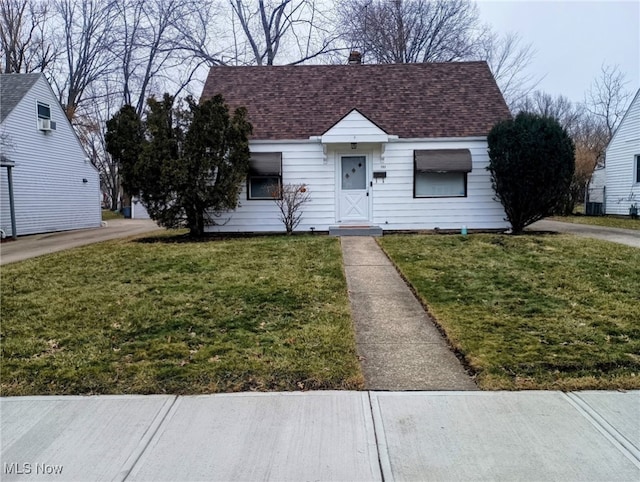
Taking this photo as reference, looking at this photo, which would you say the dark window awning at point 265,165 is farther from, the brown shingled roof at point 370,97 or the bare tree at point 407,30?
the bare tree at point 407,30

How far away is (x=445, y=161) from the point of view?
41.4 ft

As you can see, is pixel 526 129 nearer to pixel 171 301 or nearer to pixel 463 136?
pixel 463 136

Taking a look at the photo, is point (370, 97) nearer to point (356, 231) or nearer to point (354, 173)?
point (354, 173)

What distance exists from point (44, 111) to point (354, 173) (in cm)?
1349

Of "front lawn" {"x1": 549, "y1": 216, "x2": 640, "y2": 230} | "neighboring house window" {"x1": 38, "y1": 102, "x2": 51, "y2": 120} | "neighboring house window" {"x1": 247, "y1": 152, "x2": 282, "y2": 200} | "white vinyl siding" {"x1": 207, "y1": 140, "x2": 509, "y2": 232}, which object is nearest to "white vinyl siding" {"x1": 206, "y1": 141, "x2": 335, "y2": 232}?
"white vinyl siding" {"x1": 207, "y1": 140, "x2": 509, "y2": 232}

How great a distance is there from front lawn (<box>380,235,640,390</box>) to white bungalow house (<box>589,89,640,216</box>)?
1281 cm

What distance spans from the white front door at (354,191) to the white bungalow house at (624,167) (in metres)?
13.5

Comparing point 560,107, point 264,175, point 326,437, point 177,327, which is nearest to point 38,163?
point 264,175

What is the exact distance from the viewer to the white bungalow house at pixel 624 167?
768 inches

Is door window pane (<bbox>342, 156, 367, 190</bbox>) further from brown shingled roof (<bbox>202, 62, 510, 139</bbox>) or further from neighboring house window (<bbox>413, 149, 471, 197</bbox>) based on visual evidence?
neighboring house window (<bbox>413, 149, 471, 197</bbox>)

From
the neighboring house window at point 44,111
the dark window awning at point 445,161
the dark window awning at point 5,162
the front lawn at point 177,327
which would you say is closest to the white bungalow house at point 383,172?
the dark window awning at point 445,161

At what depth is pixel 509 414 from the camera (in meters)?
3.08

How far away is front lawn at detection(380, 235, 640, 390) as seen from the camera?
3686 mm

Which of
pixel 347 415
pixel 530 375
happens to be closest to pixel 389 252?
pixel 530 375
